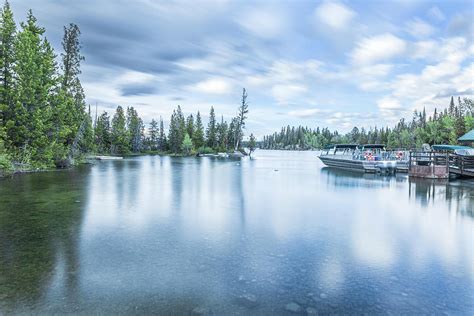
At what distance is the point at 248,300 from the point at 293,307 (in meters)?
0.66

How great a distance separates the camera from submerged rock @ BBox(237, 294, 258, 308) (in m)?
4.55

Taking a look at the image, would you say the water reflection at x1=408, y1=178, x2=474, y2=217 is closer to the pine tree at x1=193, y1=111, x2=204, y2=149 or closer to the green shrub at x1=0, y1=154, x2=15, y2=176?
the green shrub at x1=0, y1=154, x2=15, y2=176

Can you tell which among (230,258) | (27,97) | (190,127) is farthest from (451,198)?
(190,127)

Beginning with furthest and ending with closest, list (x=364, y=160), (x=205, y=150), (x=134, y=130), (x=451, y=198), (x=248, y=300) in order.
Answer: (x=134, y=130) → (x=205, y=150) → (x=364, y=160) → (x=451, y=198) → (x=248, y=300)

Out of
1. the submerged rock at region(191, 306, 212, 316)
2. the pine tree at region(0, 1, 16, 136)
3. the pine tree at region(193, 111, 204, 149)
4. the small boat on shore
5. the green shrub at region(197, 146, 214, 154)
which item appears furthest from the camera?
the pine tree at region(193, 111, 204, 149)

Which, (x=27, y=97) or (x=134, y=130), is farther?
(x=134, y=130)

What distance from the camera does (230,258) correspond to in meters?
6.55

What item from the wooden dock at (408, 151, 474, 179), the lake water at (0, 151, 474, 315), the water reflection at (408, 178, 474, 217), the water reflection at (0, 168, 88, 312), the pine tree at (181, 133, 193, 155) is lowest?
the water reflection at (408, 178, 474, 217)

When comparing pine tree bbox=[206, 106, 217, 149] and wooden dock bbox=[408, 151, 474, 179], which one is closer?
wooden dock bbox=[408, 151, 474, 179]

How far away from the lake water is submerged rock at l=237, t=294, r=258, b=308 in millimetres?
30

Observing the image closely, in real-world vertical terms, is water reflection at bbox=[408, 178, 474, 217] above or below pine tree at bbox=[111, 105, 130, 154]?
below

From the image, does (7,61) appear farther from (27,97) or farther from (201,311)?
(201,311)

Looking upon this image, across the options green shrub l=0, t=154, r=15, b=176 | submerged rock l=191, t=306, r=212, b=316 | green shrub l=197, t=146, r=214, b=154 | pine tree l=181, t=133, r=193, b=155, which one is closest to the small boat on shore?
green shrub l=0, t=154, r=15, b=176

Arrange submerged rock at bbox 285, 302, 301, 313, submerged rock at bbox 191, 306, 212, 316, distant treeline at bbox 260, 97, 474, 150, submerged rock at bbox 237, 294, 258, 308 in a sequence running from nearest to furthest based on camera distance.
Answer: submerged rock at bbox 191, 306, 212, 316, submerged rock at bbox 285, 302, 301, 313, submerged rock at bbox 237, 294, 258, 308, distant treeline at bbox 260, 97, 474, 150
